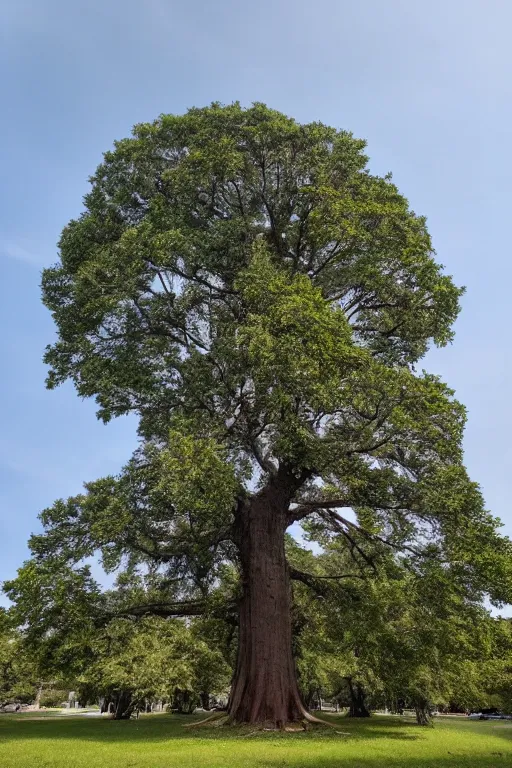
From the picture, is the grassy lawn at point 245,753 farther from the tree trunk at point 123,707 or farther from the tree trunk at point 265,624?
the tree trunk at point 123,707

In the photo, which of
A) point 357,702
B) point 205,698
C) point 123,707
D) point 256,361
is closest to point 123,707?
point 123,707

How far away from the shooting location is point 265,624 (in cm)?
1706

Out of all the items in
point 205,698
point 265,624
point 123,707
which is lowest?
point 205,698

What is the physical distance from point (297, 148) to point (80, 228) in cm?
818

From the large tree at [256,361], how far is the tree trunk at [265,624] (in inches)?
2.4

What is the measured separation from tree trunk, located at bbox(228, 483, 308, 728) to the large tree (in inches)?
2.4

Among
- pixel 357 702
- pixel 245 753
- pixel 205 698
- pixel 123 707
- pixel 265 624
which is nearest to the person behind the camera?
pixel 245 753

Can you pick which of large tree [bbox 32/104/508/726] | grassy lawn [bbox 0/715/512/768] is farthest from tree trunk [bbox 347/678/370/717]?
grassy lawn [bbox 0/715/512/768]

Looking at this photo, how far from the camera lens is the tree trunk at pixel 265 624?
16203 millimetres

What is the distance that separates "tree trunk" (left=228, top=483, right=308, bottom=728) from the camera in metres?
16.2

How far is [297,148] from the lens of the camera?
755 inches

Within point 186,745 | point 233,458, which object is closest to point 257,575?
point 233,458

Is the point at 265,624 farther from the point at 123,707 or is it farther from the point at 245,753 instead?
the point at 123,707

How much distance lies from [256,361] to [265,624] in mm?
8200
